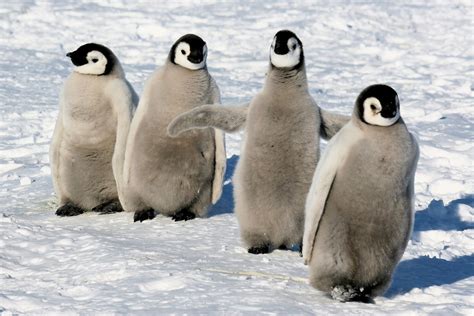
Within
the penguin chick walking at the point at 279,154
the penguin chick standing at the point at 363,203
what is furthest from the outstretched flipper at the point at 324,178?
the penguin chick walking at the point at 279,154

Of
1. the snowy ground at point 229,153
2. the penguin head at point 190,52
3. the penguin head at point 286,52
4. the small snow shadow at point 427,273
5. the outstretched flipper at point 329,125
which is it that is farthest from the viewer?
the penguin head at point 190,52

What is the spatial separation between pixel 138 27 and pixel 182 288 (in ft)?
37.4

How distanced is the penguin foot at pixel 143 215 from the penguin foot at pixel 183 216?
14 cm

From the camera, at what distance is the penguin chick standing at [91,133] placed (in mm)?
6367

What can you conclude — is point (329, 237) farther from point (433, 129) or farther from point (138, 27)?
point (138, 27)

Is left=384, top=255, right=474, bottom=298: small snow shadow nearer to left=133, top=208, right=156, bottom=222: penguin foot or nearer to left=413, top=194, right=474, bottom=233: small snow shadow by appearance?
left=413, top=194, right=474, bottom=233: small snow shadow

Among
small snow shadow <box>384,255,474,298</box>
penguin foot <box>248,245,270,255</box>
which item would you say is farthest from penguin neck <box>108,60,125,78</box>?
small snow shadow <box>384,255,474,298</box>

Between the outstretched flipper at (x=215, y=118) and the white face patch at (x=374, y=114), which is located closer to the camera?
the white face patch at (x=374, y=114)

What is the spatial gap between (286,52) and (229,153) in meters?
3.14

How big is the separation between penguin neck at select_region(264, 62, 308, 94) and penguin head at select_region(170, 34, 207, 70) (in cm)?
100

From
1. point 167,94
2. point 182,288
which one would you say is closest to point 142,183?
point 167,94

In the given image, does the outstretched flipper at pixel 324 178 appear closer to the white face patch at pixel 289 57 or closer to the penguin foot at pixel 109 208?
the white face patch at pixel 289 57

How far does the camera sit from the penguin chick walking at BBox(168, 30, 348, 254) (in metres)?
5.15

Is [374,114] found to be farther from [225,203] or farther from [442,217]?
[225,203]
